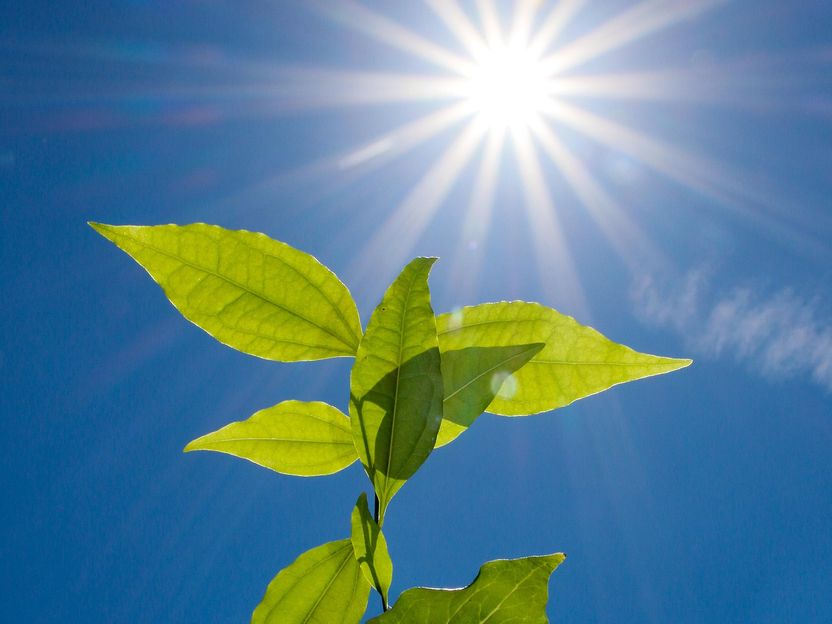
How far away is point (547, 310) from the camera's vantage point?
2.31 ft

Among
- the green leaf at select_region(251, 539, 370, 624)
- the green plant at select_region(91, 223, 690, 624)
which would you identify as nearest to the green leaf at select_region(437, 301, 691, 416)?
the green plant at select_region(91, 223, 690, 624)

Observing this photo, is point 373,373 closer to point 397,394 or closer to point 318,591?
point 397,394

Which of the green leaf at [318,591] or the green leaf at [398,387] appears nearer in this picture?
the green leaf at [398,387]

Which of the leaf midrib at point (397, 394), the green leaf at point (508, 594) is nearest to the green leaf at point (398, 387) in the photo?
the leaf midrib at point (397, 394)

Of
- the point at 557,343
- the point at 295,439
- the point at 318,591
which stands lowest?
the point at 318,591

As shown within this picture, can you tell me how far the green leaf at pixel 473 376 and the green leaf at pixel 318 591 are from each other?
0.20 m

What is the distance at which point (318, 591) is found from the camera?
0.75 m

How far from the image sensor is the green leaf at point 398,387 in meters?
0.60

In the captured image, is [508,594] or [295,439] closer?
[508,594]

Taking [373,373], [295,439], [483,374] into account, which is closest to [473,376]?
[483,374]

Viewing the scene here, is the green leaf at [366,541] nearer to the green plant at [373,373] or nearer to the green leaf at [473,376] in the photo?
the green plant at [373,373]

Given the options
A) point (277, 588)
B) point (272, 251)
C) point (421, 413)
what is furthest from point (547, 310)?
point (277, 588)

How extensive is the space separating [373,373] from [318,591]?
0.29 metres

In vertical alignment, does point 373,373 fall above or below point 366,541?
above
